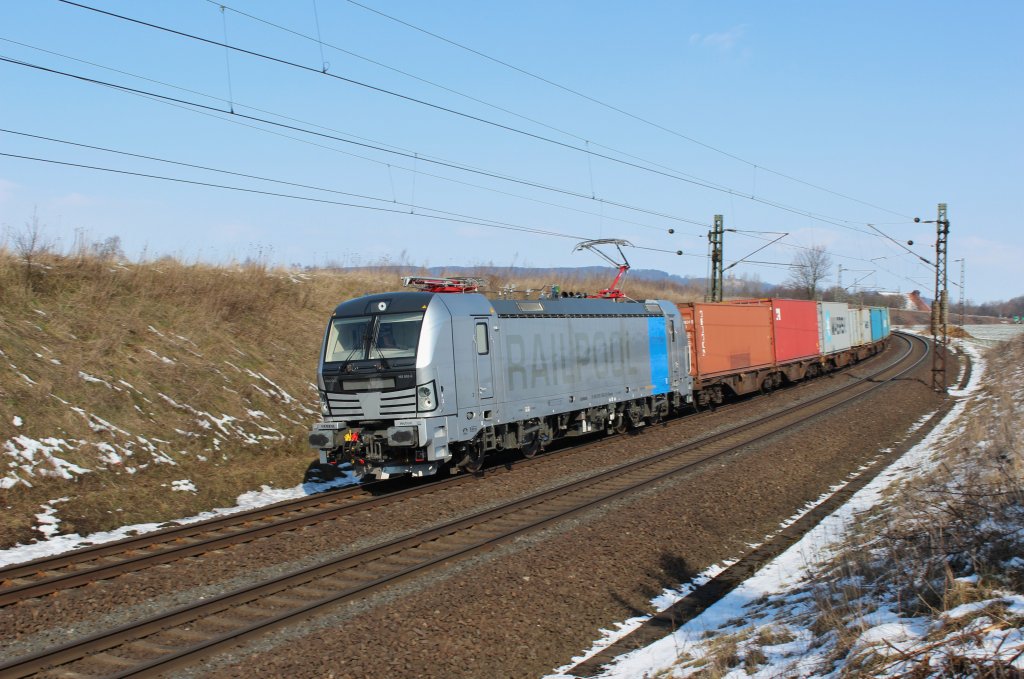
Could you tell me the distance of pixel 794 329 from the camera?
31578 millimetres

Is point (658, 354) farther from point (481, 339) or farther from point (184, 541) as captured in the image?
point (184, 541)

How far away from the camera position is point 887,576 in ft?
23.5

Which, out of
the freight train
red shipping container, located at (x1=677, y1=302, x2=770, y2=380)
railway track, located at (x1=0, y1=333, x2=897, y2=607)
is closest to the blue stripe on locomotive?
the freight train

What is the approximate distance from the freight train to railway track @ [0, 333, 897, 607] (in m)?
0.56

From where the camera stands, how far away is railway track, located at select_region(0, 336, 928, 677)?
660 cm

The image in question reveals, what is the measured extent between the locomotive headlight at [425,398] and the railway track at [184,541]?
4.96 ft

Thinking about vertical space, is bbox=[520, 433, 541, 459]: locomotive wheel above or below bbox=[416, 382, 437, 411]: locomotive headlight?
below

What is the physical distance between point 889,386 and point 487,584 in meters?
26.6

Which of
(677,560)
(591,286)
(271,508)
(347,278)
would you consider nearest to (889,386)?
(591,286)

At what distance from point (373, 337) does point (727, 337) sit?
15.2 metres

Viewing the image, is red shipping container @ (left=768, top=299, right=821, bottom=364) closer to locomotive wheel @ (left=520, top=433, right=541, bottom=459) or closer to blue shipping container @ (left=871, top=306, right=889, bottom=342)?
locomotive wheel @ (left=520, top=433, right=541, bottom=459)

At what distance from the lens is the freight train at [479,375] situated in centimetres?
1264

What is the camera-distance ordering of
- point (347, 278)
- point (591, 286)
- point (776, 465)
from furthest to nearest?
point (591, 286) < point (347, 278) < point (776, 465)

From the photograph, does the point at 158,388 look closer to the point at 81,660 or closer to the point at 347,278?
the point at 81,660
